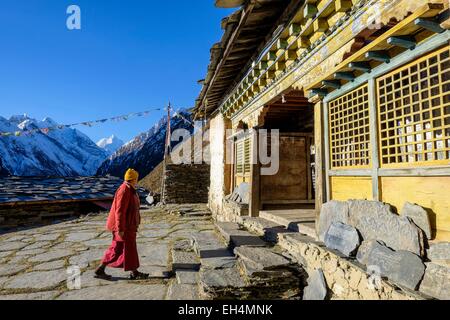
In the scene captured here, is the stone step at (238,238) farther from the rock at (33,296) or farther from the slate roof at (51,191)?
the slate roof at (51,191)

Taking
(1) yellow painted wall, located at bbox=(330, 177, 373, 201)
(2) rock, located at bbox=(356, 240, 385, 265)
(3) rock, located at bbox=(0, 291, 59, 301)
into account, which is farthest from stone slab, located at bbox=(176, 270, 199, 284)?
(1) yellow painted wall, located at bbox=(330, 177, 373, 201)

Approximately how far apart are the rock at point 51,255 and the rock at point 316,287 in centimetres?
449

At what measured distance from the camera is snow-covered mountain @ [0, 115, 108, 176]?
78.2 meters

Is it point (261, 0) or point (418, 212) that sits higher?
point (261, 0)

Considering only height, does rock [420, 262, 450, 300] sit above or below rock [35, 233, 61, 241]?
above

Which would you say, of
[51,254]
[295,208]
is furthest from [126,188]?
[295,208]

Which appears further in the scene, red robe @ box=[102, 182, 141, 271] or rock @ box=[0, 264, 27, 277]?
rock @ box=[0, 264, 27, 277]

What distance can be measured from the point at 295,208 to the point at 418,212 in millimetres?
5159

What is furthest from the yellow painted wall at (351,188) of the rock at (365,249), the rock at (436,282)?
the rock at (436,282)

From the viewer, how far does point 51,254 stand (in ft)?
18.0

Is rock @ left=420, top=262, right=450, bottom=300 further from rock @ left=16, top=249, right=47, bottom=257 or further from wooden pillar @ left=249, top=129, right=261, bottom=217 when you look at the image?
rock @ left=16, top=249, right=47, bottom=257

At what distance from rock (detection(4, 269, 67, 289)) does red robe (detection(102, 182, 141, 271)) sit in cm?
73
